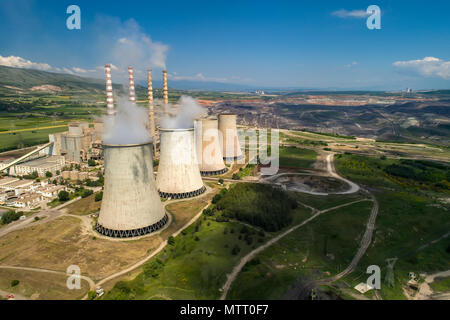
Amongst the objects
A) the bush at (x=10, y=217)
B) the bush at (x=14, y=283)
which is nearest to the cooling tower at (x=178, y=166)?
the bush at (x=10, y=217)

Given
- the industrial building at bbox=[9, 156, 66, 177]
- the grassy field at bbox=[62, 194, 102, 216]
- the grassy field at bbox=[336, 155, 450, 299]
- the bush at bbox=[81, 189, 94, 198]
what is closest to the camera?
the grassy field at bbox=[336, 155, 450, 299]

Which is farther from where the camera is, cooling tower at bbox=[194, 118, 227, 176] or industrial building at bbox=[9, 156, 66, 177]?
industrial building at bbox=[9, 156, 66, 177]

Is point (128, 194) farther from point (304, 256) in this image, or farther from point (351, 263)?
point (351, 263)

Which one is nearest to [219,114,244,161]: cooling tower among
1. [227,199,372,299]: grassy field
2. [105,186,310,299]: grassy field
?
[105,186,310,299]: grassy field

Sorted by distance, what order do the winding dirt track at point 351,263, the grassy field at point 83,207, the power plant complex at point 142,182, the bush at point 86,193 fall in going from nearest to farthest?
1. the winding dirt track at point 351,263
2. the power plant complex at point 142,182
3. the grassy field at point 83,207
4. the bush at point 86,193

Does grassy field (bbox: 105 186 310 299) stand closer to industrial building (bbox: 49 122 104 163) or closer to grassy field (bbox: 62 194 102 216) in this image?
grassy field (bbox: 62 194 102 216)

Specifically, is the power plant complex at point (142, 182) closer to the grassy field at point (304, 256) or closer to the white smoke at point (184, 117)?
the white smoke at point (184, 117)
